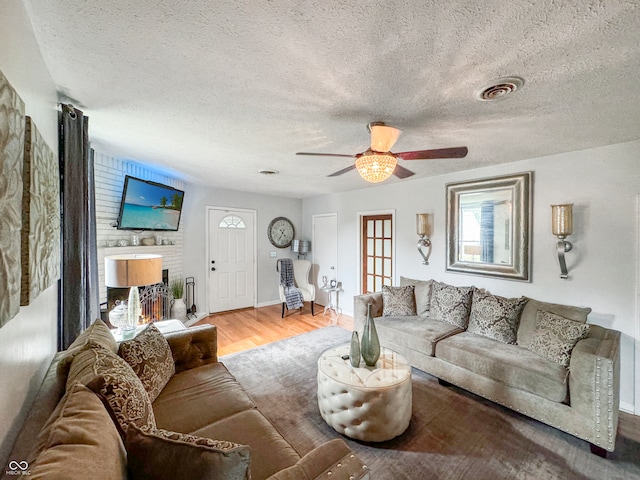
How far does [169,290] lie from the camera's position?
13.2 ft

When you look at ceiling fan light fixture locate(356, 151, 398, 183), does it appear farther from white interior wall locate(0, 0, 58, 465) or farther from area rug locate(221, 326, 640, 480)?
area rug locate(221, 326, 640, 480)

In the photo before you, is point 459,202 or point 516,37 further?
point 459,202

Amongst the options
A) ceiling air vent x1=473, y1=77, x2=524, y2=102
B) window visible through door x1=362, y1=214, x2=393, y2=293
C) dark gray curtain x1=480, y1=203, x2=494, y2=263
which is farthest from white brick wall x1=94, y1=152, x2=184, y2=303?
dark gray curtain x1=480, y1=203, x2=494, y2=263

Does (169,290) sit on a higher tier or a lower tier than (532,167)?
lower

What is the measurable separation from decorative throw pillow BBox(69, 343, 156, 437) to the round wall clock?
4327 mm

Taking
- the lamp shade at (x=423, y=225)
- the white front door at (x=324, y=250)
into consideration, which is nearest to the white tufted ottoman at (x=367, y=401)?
the lamp shade at (x=423, y=225)

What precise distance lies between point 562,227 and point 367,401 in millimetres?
2389

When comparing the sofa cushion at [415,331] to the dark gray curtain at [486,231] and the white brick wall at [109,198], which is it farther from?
the white brick wall at [109,198]

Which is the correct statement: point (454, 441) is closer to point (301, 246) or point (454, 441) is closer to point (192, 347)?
point (192, 347)

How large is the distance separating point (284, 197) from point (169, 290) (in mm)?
2815

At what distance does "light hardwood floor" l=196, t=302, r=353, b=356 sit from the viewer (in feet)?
12.2

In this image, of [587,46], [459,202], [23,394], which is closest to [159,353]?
[23,394]

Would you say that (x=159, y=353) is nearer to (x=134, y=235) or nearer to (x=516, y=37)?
(x=134, y=235)

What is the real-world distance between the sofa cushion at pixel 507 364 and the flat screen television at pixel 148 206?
3.76 meters
